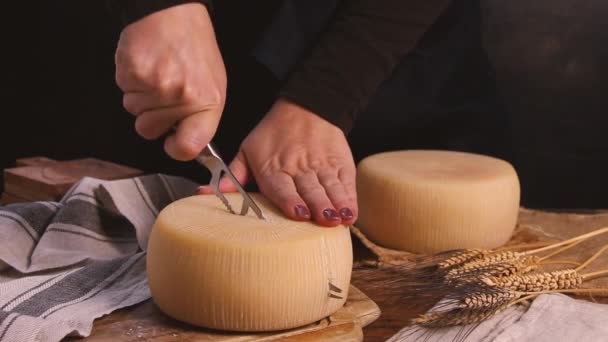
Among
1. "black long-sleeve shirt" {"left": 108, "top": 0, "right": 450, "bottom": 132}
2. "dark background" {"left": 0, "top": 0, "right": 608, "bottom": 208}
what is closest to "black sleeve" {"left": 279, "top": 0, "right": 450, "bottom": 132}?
"black long-sleeve shirt" {"left": 108, "top": 0, "right": 450, "bottom": 132}

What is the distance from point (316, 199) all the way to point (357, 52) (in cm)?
37

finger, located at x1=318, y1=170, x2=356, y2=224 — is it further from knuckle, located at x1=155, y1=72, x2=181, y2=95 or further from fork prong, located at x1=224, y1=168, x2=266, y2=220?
knuckle, located at x1=155, y1=72, x2=181, y2=95

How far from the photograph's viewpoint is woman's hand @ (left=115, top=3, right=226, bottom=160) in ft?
3.22

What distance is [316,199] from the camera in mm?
1138

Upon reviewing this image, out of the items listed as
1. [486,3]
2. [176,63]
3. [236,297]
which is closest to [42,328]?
[236,297]

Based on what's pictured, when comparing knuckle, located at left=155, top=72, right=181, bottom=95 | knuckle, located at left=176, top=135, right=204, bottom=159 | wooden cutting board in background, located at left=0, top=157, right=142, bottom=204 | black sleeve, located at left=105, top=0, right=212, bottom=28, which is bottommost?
wooden cutting board in background, located at left=0, top=157, right=142, bottom=204

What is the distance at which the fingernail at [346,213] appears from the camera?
1.12 metres

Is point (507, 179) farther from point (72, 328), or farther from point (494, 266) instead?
point (72, 328)

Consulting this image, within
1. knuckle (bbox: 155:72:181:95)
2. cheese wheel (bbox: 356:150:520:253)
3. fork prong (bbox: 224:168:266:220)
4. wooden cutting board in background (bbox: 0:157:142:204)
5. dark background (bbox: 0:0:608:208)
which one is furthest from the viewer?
dark background (bbox: 0:0:608:208)

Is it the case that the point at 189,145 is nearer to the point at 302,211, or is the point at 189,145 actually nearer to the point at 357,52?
the point at 302,211

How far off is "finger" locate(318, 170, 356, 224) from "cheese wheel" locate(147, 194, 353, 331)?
0.08m

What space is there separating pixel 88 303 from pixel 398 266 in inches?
19.3

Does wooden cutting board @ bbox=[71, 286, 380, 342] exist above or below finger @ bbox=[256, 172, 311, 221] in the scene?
below

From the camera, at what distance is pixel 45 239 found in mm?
1245
